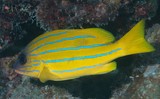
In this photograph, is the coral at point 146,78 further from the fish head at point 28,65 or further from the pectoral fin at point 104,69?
the fish head at point 28,65

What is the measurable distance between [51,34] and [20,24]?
1721mm

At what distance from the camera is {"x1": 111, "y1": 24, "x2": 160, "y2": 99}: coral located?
4.11m

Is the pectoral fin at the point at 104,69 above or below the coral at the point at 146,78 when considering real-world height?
Result: above

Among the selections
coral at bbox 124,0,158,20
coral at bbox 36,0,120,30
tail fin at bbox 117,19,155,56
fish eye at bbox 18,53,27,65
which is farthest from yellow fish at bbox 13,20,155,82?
coral at bbox 124,0,158,20

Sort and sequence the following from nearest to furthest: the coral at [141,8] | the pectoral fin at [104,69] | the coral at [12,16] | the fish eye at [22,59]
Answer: the pectoral fin at [104,69] < the fish eye at [22,59] < the coral at [12,16] < the coral at [141,8]

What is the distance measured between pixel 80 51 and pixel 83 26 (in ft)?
3.18

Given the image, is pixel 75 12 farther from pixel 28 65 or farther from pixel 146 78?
pixel 146 78

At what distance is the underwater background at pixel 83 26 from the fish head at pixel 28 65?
2.97ft

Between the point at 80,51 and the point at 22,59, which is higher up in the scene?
the point at 80,51

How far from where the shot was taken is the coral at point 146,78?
162 inches

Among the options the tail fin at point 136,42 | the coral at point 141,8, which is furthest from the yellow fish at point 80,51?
the coral at point 141,8

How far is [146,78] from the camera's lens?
429cm

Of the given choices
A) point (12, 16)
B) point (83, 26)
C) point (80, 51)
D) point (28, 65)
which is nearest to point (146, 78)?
point (83, 26)

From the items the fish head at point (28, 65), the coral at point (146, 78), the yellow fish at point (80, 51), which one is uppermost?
the yellow fish at point (80, 51)
